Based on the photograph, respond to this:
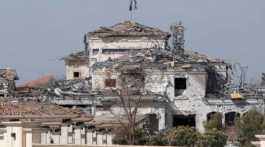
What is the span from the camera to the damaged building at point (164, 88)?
56.9 metres

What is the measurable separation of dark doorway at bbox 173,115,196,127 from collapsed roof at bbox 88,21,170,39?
25.5ft

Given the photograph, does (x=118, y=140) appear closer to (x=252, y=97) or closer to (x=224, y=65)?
(x=252, y=97)

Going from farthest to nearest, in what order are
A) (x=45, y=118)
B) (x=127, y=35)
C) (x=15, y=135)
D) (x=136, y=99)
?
(x=127, y=35) < (x=136, y=99) < (x=45, y=118) < (x=15, y=135)

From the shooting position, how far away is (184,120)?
6072 centimetres

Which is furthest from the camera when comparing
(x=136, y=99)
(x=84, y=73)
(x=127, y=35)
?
(x=84, y=73)

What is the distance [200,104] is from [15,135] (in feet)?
128

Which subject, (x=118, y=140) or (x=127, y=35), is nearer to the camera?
(x=118, y=140)

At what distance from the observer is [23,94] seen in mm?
59312

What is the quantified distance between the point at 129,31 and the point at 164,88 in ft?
27.0

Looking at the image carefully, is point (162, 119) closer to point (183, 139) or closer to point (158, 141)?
point (183, 139)

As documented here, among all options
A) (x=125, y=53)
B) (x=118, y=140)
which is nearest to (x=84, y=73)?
(x=125, y=53)

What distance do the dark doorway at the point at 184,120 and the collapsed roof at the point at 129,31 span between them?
7.77 m

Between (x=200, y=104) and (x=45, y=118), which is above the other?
(x=45, y=118)

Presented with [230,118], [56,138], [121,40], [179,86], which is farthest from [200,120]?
[56,138]
